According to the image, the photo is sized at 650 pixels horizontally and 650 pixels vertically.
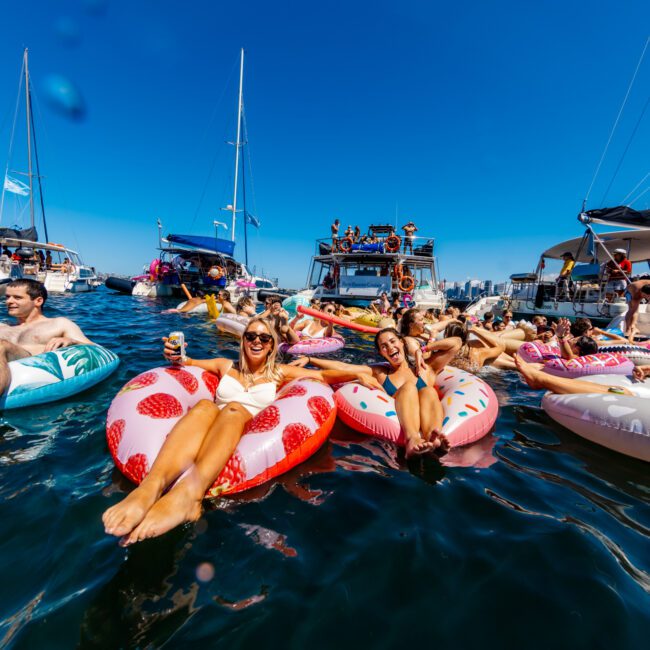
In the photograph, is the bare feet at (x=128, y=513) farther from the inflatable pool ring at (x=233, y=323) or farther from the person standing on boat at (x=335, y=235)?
the person standing on boat at (x=335, y=235)

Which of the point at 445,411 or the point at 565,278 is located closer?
the point at 445,411

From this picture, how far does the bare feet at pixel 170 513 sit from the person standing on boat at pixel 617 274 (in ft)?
49.9

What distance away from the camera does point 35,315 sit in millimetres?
4379

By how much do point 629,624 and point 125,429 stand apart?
128 inches

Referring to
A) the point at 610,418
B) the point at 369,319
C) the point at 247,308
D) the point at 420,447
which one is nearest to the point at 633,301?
the point at 369,319

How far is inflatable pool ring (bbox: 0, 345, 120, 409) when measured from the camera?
3.59 meters

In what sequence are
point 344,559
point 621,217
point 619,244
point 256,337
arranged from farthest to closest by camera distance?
point 619,244, point 621,217, point 256,337, point 344,559

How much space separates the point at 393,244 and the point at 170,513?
61.8ft

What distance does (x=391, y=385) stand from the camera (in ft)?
12.5

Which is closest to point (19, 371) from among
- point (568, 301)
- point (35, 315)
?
point (35, 315)

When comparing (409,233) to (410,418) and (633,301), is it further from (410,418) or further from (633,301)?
(410,418)

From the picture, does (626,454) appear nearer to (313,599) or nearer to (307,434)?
(307,434)

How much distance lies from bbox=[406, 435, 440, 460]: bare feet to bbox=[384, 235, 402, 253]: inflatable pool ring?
57.3ft

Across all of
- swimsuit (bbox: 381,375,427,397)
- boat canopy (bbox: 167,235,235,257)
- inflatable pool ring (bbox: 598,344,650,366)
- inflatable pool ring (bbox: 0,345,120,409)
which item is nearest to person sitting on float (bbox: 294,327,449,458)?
swimsuit (bbox: 381,375,427,397)
